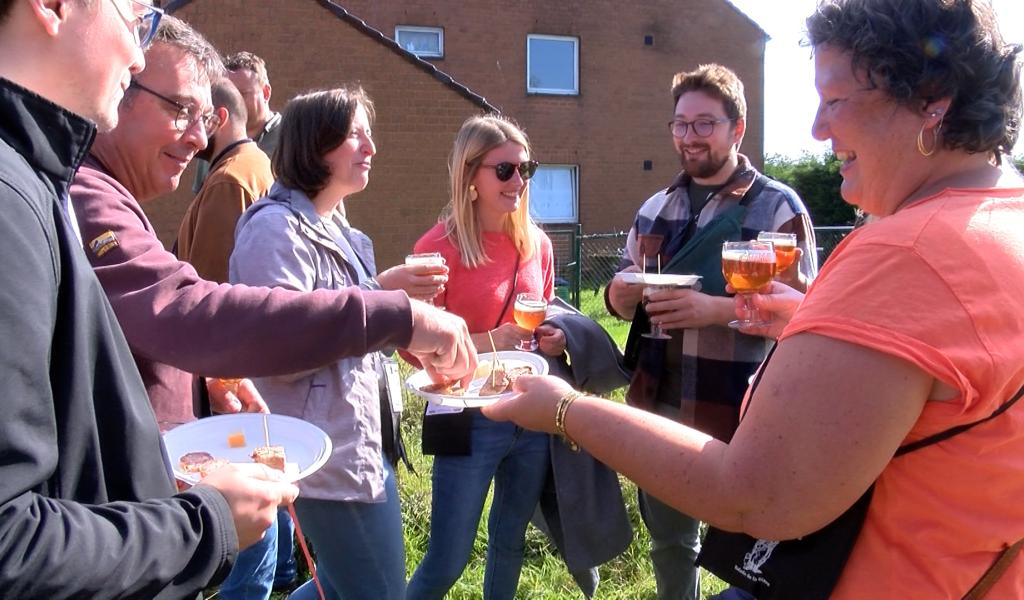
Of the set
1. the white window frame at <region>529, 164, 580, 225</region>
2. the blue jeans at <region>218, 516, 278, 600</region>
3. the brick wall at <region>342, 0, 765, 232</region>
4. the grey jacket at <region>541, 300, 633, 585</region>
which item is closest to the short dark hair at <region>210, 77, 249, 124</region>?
the blue jeans at <region>218, 516, 278, 600</region>

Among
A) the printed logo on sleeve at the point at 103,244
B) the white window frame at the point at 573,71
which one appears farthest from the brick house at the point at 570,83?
the printed logo on sleeve at the point at 103,244

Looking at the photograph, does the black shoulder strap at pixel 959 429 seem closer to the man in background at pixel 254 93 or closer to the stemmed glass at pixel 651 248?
the stemmed glass at pixel 651 248

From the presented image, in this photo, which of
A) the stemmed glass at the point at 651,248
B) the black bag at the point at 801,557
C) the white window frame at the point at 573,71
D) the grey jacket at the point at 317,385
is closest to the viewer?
the black bag at the point at 801,557

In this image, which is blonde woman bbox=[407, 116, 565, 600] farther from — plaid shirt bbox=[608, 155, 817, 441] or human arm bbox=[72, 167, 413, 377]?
human arm bbox=[72, 167, 413, 377]

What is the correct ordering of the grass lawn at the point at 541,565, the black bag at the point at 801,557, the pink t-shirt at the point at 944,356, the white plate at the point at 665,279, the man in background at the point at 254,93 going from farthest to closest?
the man in background at the point at 254,93 < the grass lawn at the point at 541,565 < the white plate at the point at 665,279 < the black bag at the point at 801,557 < the pink t-shirt at the point at 944,356

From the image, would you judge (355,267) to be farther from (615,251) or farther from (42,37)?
(615,251)

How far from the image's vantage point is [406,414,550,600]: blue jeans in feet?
10.9

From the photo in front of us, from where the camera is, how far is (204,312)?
1895 millimetres

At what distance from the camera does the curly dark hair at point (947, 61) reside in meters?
1.51

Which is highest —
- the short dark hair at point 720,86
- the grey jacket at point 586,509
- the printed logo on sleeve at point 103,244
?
the short dark hair at point 720,86

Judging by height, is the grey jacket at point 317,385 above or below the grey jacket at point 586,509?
above

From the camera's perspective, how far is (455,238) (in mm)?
3674

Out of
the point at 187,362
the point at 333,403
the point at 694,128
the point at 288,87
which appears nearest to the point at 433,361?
the point at 333,403

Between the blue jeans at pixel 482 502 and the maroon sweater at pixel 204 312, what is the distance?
138 centimetres
